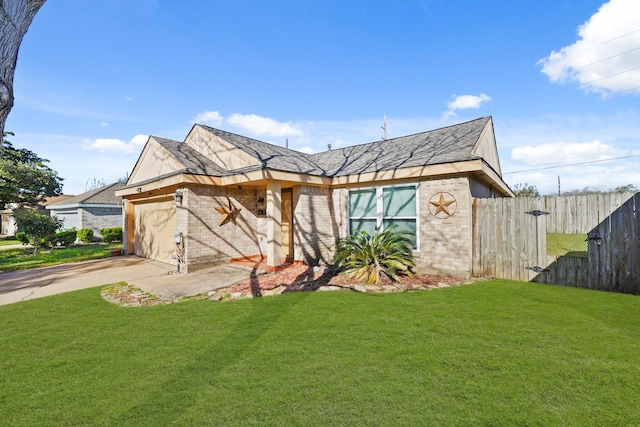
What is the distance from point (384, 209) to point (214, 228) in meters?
5.27

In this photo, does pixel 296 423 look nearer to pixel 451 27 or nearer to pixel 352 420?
pixel 352 420

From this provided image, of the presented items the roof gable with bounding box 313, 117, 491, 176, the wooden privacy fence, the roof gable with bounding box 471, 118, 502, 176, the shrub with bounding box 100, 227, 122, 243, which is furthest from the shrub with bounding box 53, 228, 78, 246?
the roof gable with bounding box 471, 118, 502, 176

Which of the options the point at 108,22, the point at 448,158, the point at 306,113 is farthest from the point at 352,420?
the point at 306,113

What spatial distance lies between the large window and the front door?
6.53ft

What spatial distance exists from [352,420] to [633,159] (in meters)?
34.3

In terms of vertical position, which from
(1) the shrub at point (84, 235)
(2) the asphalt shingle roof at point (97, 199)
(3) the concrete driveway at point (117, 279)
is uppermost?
(2) the asphalt shingle roof at point (97, 199)

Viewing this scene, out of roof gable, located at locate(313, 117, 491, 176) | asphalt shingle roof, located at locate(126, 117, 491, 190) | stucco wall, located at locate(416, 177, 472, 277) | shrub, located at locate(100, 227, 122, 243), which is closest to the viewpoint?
stucco wall, located at locate(416, 177, 472, 277)

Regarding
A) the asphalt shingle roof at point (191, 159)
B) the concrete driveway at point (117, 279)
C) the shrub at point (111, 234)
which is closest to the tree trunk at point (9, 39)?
the concrete driveway at point (117, 279)

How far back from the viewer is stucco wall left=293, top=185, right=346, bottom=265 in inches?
334

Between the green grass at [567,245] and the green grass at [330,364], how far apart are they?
149 cm

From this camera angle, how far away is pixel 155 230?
10656mm

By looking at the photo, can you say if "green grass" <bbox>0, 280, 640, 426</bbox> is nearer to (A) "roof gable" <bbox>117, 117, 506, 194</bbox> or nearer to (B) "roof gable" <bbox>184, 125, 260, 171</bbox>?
(A) "roof gable" <bbox>117, 117, 506, 194</bbox>

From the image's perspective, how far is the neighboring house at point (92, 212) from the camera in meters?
18.7

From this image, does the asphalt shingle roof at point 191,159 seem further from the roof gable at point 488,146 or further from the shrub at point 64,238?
the shrub at point 64,238
